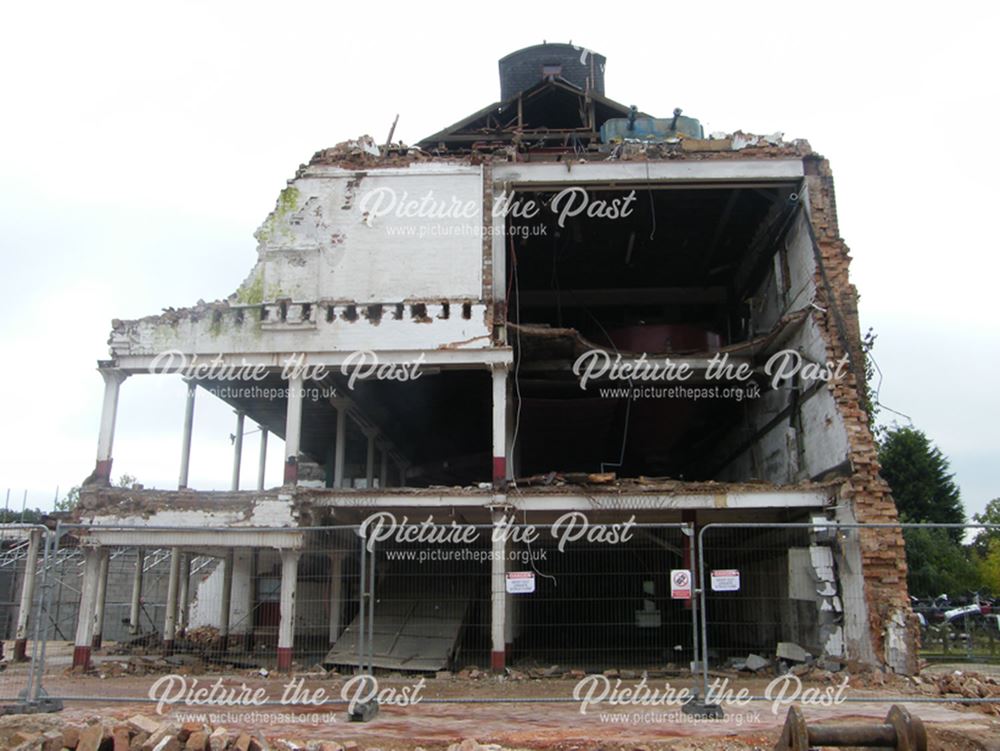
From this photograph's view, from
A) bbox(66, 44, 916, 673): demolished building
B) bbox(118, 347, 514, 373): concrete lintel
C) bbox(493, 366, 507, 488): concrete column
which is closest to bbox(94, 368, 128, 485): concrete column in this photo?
bbox(66, 44, 916, 673): demolished building

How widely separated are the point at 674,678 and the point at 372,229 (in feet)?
38.7

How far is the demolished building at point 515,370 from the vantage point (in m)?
16.4

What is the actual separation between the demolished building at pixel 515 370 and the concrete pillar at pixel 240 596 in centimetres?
10

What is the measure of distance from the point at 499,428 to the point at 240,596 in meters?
11.3

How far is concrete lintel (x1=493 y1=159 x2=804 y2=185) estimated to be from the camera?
1894cm

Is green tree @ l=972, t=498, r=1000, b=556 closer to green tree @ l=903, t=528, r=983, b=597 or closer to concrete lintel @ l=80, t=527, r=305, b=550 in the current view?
green tree @ l=903, t=528, r=983, b=597

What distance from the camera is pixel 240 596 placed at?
78.8 feet

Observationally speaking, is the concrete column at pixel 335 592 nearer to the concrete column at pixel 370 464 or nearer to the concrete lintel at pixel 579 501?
the concrete lintel at pixel 579 501

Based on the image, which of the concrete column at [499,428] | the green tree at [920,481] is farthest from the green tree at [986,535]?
the concrete column at [499,428]

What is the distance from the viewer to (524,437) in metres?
26.6

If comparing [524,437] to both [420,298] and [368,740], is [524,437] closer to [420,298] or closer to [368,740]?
[420,298]

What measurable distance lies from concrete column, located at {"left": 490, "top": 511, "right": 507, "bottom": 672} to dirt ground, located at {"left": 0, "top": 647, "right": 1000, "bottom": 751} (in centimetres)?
211

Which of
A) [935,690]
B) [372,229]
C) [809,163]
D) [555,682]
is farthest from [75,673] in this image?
[809,163]

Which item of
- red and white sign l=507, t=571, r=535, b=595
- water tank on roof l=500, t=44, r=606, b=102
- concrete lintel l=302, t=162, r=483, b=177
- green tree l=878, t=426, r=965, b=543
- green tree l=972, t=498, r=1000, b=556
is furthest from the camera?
green tree l=972, t=498, r=1000, b=556
